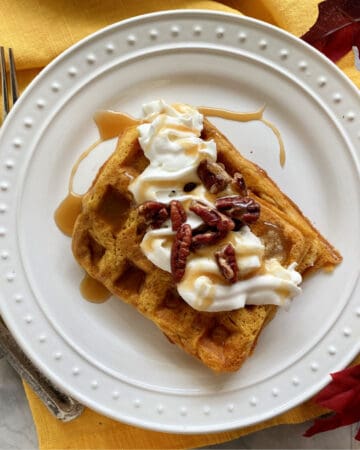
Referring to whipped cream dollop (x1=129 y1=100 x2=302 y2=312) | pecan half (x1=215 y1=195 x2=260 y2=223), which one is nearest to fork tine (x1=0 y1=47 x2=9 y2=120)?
whipped cream dollop (x1=129 y1=100 x2=302 y2=312)

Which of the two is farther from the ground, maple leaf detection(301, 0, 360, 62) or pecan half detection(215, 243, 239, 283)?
maple leaf detection(301, 0, 360, 62)

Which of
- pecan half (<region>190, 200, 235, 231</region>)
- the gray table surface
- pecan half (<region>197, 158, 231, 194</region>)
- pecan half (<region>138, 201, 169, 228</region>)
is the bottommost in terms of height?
the gray table surface

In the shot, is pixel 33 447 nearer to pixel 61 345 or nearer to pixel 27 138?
pixel 61 345

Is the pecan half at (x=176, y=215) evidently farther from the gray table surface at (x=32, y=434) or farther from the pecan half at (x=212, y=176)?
the gray table surface at (x=32, y=434)

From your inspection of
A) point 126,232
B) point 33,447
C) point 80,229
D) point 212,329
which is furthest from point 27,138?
point 33,447

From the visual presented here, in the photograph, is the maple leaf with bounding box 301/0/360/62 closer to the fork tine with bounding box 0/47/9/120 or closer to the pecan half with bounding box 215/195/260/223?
the pecan half with bounding box 215/195/260/223

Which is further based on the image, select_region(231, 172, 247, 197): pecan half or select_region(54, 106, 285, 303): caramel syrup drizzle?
select_region(54, 106, 285, 303): caramel syrup drizzle
